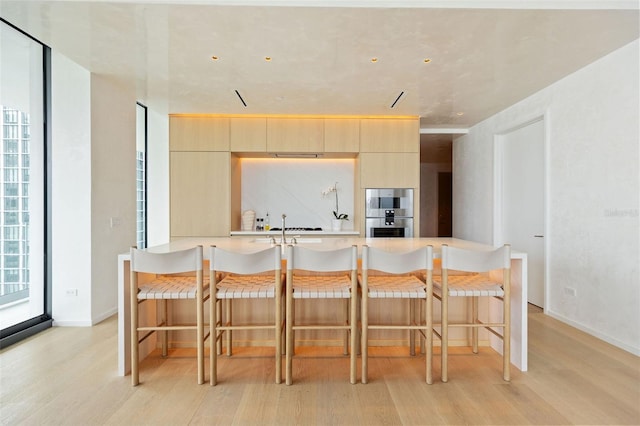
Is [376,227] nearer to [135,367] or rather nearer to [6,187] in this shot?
[135,367]

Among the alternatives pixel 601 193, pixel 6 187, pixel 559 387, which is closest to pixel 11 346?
pixel 6 187

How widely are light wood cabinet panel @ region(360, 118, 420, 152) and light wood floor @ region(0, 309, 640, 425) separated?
111 inches

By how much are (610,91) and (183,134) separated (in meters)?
4.70

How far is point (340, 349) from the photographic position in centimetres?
270

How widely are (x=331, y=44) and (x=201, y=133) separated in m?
2.62

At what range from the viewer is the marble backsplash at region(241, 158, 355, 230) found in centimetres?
524

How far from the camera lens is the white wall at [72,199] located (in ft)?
10.8

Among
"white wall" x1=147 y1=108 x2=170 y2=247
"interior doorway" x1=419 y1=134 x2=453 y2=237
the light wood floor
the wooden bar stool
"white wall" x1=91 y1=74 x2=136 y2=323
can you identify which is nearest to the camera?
the light wood floor

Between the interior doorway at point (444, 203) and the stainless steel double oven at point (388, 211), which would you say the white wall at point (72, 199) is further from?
the interior doorway at point (444, 203)

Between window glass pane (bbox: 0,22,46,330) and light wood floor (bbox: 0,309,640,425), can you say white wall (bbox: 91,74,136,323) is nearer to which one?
window glass pane (bbox: 0,22,46,330)

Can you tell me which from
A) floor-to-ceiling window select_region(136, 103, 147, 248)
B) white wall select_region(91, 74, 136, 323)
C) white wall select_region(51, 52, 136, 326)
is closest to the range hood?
white wall select_region(91, 74, 136, 323)

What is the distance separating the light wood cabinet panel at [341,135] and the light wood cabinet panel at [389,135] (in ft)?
0.28

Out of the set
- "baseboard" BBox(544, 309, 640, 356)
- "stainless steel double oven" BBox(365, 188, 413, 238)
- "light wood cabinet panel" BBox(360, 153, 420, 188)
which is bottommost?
"baseboard" BBox(544, 309, 640, 356)

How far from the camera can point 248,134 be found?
4.64 meters
